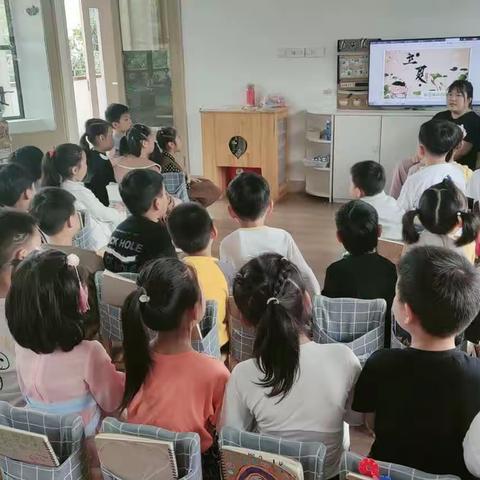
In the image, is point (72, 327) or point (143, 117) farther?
point (143, 117)

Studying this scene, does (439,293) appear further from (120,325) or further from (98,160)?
(98,160)

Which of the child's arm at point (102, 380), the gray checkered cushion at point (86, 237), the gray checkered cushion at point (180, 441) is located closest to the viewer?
the gray checkered cushion at point (180, 441)

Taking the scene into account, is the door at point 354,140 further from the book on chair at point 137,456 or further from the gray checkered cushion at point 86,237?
the book on chair at point 137,456

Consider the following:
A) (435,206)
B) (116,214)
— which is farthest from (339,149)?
(435,206)

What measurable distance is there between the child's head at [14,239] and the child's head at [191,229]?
51 cm

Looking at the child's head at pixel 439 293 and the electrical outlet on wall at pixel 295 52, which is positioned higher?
the electrical outlet on wall at pixel 295 52

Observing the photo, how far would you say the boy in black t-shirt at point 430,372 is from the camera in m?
1.20

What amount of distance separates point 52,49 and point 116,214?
2488mm

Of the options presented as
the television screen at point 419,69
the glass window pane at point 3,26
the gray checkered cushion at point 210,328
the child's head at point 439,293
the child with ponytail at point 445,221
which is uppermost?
the glass window pane at point 3,26

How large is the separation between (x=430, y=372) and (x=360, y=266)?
0.85 m

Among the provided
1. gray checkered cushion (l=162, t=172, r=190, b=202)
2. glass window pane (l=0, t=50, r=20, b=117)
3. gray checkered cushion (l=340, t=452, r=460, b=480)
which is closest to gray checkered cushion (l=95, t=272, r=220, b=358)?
gray checkered cushion (l=340, t=452, r=460, b=480)

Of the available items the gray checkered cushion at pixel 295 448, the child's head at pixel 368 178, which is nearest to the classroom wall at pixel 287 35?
the child's head at pixel 368 178

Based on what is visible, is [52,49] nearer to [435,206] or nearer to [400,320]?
[435,206]

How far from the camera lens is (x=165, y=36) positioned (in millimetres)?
5773
